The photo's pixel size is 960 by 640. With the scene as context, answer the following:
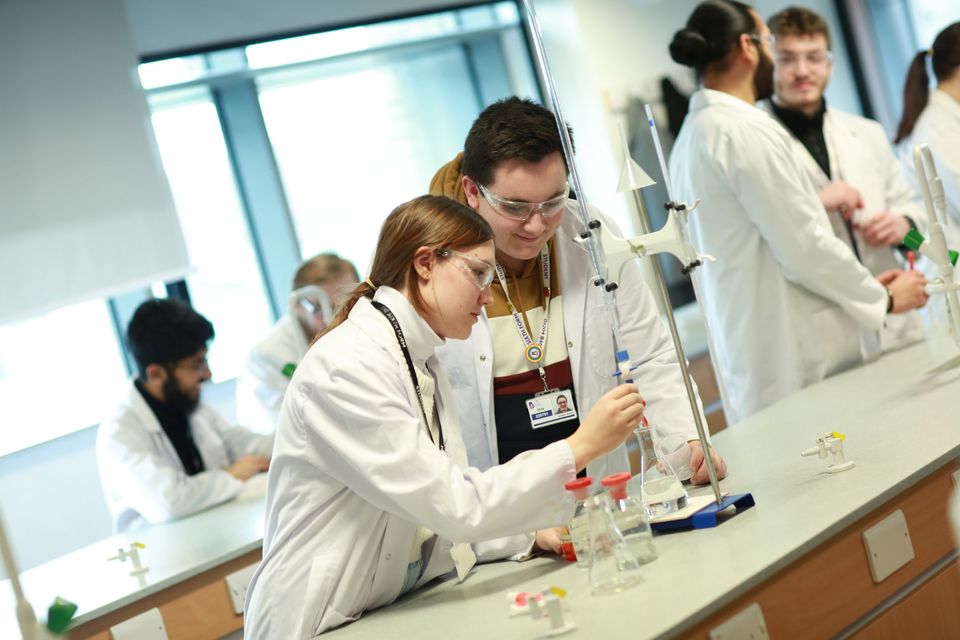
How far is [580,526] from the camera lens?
1635 mm

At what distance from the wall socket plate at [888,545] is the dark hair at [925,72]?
7.56 feet

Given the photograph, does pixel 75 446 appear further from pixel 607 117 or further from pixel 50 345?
pixel 607 117

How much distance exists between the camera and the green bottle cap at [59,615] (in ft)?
4.18

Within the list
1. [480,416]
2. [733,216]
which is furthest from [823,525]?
[733,216]

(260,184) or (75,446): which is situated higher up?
(260,184)

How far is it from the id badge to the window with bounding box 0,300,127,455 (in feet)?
11.5

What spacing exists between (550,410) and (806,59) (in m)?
1.86

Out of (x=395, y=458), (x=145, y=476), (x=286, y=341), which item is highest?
(x=286, y=341)

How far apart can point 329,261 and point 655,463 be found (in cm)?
277

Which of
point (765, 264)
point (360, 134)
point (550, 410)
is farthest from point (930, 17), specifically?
point (550, 410)

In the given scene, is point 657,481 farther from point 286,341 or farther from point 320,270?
point 286,341

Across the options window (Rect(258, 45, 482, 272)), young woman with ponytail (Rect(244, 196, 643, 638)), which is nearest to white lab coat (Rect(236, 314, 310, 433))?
window (Rect(258, 45, 482, 272))

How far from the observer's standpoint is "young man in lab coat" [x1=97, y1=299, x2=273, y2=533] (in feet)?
11.7

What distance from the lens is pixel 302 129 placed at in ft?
18.1
